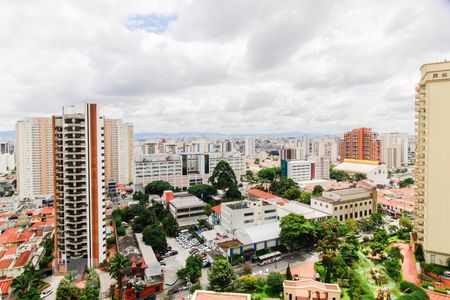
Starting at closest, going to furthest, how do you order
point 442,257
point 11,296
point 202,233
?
point 11,296
point 442,257
point 202,233

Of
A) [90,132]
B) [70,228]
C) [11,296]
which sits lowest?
[11,296]

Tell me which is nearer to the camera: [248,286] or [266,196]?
[248,286]

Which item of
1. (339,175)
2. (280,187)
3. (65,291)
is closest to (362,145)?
(339,175)

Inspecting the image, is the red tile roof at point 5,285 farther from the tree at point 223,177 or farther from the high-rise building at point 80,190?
the tree at point 223,177

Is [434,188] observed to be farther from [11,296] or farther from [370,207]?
[11,296]

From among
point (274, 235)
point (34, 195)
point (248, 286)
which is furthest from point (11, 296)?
point (34, 195)

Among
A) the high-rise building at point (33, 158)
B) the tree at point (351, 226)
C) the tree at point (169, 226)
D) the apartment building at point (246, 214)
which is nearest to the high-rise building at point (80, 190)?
the tree at point (169, 226)
